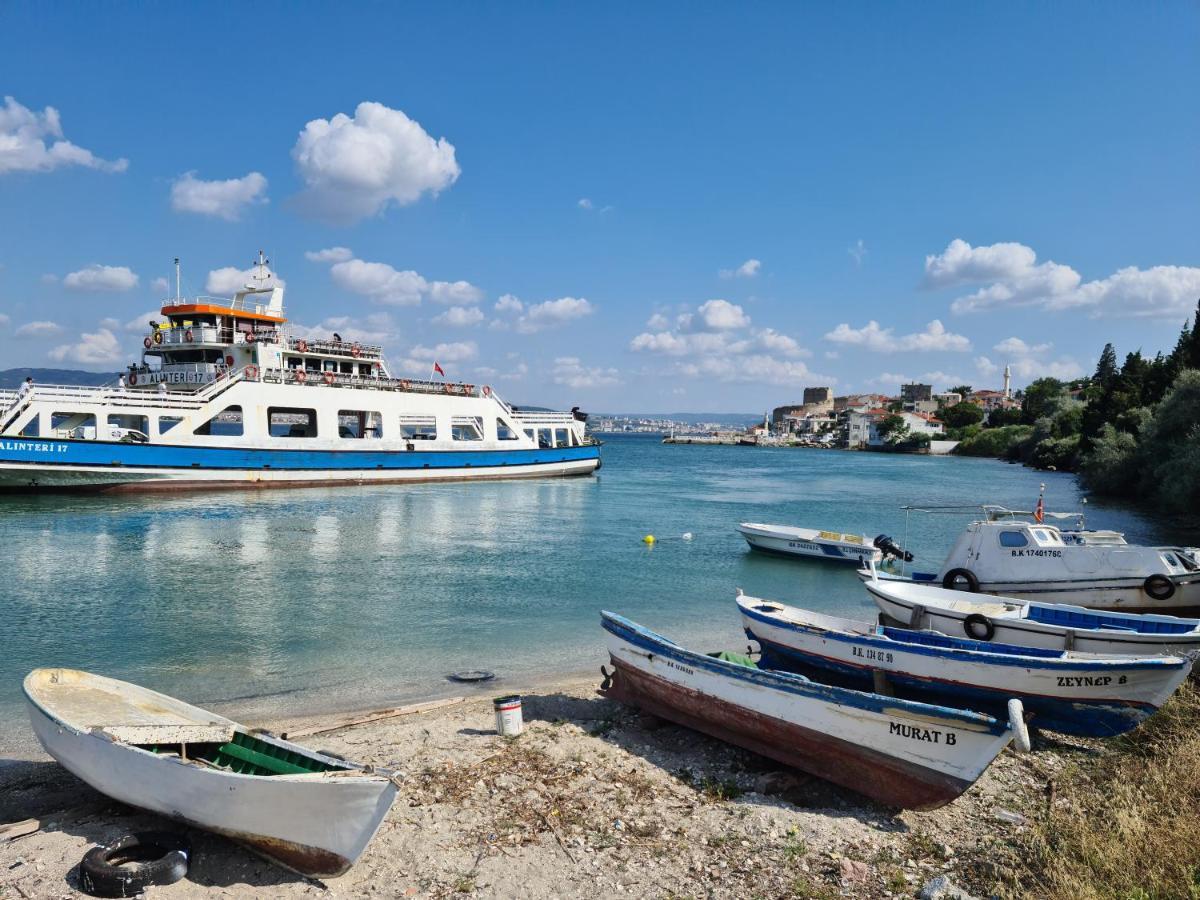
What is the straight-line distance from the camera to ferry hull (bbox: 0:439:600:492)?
31.5 meters

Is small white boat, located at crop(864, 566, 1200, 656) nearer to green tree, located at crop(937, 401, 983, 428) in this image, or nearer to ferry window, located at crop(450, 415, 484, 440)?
ferry window, located at crop(450, 415, 484, 440)

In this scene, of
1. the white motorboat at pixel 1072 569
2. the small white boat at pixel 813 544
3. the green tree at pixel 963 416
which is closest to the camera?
the white motorboat at pixel 1072 569

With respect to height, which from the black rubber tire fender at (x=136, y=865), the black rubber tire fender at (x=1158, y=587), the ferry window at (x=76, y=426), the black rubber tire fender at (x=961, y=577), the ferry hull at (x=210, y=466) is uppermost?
the ferry window at (x=76, y=426)

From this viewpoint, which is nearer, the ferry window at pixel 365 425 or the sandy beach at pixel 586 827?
the sandy beach at pixel 586 827

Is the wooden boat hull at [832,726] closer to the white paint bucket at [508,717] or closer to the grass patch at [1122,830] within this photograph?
the grass patch at [1122,830]

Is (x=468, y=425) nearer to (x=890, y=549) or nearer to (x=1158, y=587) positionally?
(x=890, y=549)

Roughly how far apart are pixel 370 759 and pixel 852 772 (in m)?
5.46

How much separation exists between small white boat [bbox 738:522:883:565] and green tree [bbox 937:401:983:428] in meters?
124

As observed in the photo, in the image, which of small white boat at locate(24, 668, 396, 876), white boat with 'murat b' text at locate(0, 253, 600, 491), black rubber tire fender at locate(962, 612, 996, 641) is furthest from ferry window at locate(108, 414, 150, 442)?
black rubber tire fender at locate(962, 612, 996, 641)

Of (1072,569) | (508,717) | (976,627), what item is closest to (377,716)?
(508,717)

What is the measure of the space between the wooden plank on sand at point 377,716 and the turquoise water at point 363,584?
988 mm

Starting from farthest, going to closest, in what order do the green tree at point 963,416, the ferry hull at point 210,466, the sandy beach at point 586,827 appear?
1. the green tree at point 963,416
2. the ferry hull at point 210,466
3. the sandy beach at point 586,827

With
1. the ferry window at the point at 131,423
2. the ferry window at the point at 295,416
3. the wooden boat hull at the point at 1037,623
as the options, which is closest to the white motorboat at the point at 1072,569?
the wooden boat hull at the point at 1037,623

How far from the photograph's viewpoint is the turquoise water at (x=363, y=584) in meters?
12.7
